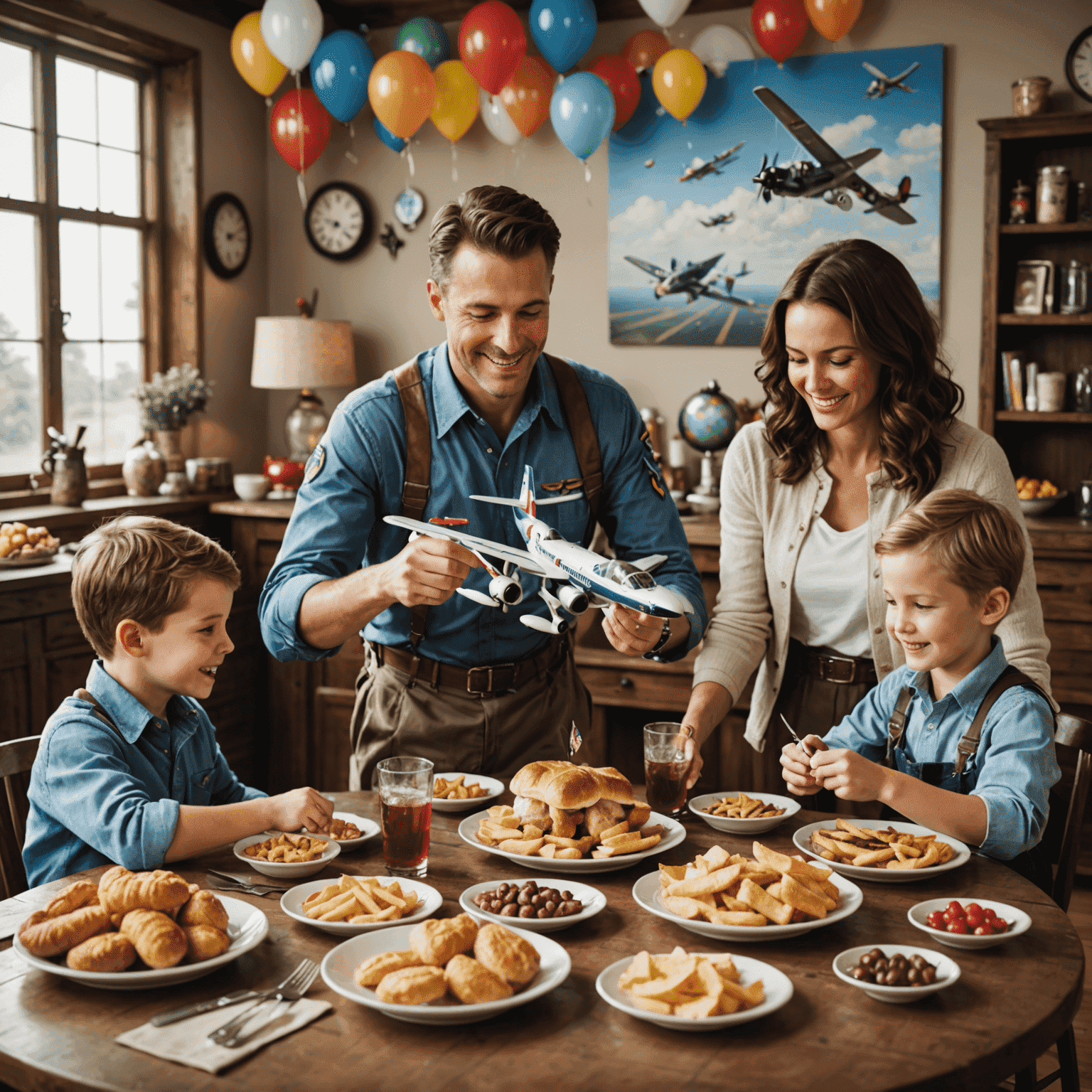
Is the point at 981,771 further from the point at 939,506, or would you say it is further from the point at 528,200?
the point at 528,200

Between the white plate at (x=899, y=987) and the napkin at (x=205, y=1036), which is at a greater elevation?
the white plate at (x=899, y=987)

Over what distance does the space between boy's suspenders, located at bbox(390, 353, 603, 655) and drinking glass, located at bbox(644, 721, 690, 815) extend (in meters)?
0.48

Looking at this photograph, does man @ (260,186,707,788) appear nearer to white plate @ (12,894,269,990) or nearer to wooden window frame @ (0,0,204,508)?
white plate @ (12,894,269,990)

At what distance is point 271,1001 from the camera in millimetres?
1137

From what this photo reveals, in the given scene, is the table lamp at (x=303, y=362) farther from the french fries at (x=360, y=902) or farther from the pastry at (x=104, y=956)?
the pastry at (x=104, y=956)

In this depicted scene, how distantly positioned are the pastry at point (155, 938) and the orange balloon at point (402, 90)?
11.5 feet

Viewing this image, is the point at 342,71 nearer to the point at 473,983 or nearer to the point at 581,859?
the point at 581,859

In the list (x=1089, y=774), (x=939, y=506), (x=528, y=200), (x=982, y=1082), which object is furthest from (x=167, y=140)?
(x=982, y=1082)

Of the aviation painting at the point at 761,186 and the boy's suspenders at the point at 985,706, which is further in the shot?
the aviation painting at the point at 761,186

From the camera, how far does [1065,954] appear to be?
1272 mm

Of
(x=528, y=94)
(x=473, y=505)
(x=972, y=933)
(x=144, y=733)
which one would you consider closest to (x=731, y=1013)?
(x=972, y=933)

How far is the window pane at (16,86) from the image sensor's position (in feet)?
13.1

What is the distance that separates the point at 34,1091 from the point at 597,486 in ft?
4.37

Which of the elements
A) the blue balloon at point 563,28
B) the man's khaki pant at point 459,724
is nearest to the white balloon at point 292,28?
the blue balloon at point 563,28
